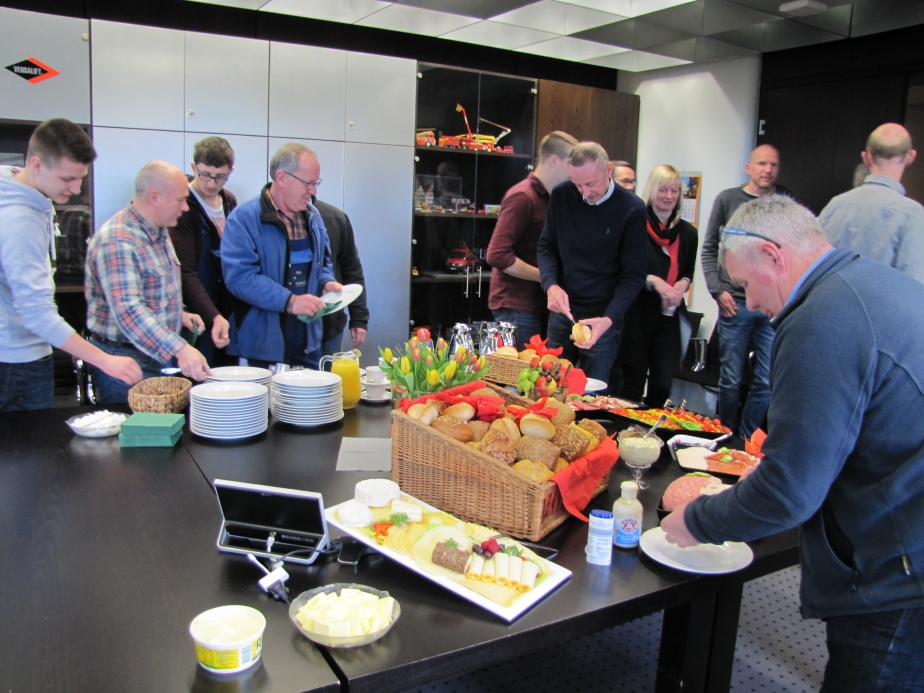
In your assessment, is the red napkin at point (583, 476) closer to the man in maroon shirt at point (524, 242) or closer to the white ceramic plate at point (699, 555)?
the white ceramic plate at point (699, 555)

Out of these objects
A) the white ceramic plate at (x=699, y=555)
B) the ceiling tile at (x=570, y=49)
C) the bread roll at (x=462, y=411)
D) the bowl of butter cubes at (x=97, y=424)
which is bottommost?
the white ceramic plate at (x=699, y=555)

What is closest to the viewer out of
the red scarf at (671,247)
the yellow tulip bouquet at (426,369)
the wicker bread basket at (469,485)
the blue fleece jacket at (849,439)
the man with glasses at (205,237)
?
the blue fleece jacket at (849,439)

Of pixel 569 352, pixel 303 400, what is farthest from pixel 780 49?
pixel 303 400

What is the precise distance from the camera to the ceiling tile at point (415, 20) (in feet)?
14.1

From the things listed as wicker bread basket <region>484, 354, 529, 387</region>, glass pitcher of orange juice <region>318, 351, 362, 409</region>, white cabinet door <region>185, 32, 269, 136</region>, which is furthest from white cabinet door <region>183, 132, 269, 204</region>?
wicker bread basket <region>484, 354, 529, 387</region>

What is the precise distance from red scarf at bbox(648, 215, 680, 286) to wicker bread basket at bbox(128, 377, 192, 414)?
2.48 meters

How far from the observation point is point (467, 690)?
1933 mm

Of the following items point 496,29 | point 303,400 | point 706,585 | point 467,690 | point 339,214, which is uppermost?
point 496,29

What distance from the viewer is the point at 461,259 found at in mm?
4863

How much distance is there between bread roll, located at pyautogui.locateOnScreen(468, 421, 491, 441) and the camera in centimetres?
154

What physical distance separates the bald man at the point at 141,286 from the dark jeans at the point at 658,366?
2213 mm

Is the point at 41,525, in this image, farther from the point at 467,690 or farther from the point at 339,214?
the point at 339,214

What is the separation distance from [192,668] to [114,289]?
1.71m

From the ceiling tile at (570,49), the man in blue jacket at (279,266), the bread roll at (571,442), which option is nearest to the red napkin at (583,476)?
the bread roll at (571,442)
